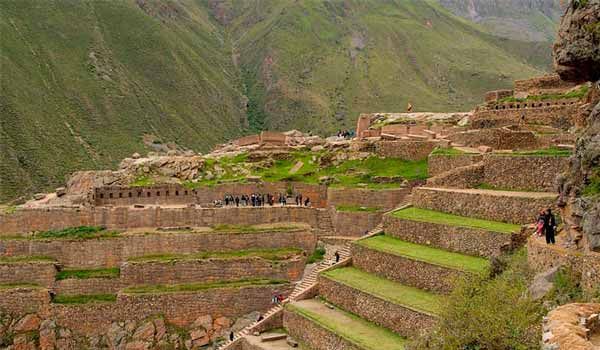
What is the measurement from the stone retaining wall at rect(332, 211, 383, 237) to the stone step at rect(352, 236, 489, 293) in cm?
627

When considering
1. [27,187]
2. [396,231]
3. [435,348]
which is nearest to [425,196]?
[396,231]

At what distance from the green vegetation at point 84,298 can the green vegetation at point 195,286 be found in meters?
0.96

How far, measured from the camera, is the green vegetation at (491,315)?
15188 mm

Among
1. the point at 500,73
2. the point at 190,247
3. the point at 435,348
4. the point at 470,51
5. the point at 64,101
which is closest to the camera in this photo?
the point at 435,348

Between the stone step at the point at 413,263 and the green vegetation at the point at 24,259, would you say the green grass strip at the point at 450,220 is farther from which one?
the green vegetation at the point at 24,259

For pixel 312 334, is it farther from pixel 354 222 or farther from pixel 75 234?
pixel 75 234

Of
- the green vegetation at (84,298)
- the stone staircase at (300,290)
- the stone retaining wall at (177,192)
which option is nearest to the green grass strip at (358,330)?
the stone staircase at (300,290)

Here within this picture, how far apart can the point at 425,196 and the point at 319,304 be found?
6.06 metres

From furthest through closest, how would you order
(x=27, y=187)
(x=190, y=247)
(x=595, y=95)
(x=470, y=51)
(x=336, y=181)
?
(x=470, y=51) < (x=27, y=187) < (x=336, y=181) < (x=190, y=247) < (x=595, y=95)

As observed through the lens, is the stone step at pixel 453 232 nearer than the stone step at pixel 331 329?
No

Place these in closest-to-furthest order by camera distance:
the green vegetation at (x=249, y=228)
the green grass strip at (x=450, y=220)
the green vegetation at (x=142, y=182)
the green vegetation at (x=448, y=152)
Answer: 1. the green grass strip at (x=450, y=220)
2. the green vegetation at (x=448, y=152)
3. the green vegetation at (x=249, y=228)
4. the green vegetation at (x=142, y=182)

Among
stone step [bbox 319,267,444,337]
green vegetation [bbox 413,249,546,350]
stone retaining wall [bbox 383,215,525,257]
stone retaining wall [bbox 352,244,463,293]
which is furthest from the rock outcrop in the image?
stone step [bbox 319,267,444,337]

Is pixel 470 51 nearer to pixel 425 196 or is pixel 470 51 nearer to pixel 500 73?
pixel 500 73

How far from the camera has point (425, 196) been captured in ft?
97.0
